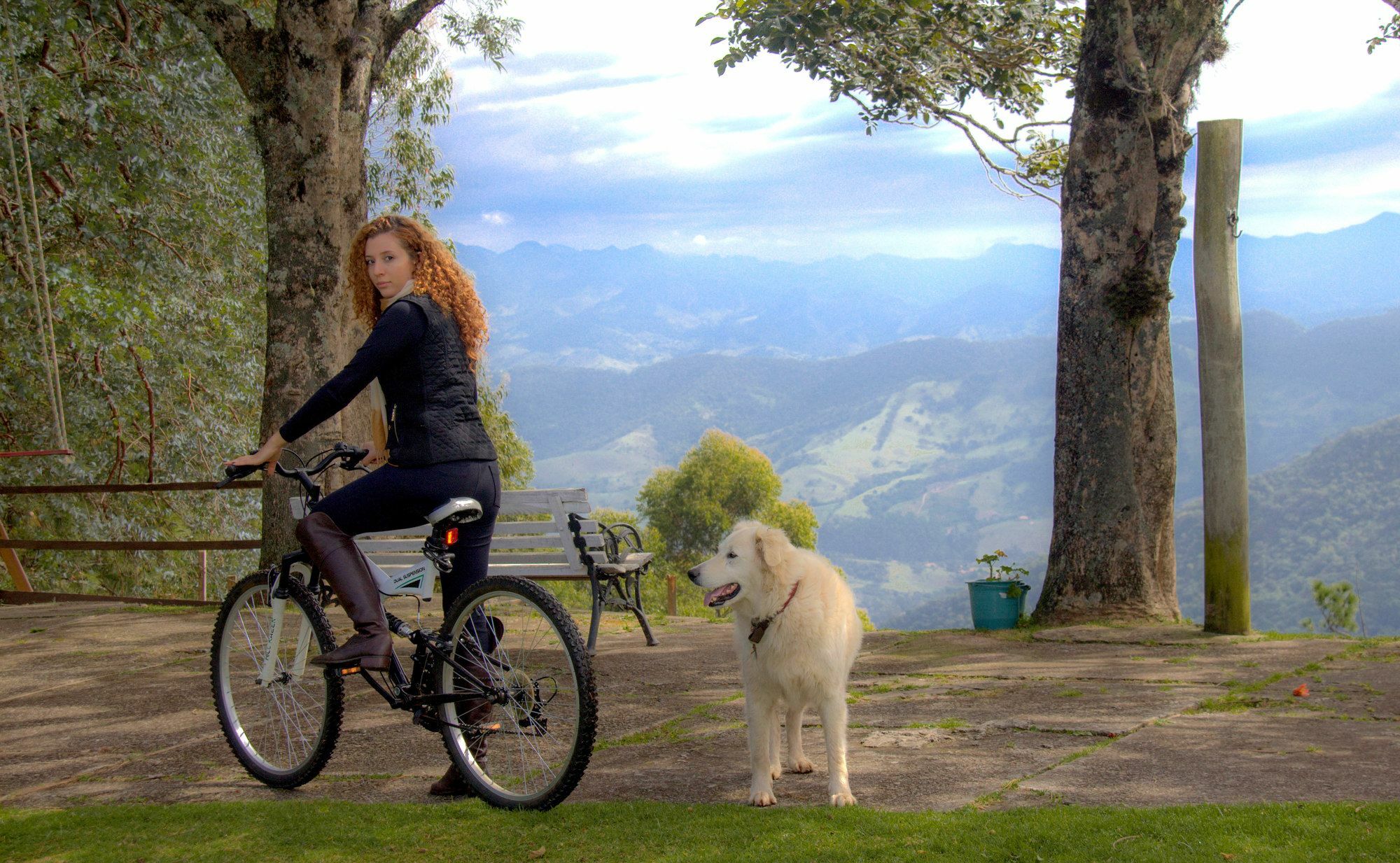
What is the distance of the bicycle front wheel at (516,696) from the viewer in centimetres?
404

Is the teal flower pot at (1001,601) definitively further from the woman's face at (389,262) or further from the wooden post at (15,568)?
the wooden post at (15,568)

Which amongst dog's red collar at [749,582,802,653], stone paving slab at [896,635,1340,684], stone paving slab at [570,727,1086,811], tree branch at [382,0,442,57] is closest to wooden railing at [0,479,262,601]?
tree branch at [382,0,442,57]

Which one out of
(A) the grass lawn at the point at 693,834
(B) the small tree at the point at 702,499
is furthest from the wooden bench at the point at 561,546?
(B) the small tree at the point at 702,499

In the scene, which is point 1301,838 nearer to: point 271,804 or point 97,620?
point 271,804

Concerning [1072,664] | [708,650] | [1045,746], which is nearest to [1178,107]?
[1072,664]

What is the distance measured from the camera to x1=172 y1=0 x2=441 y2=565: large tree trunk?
30.3ft

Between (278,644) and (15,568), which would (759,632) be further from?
(15,568)

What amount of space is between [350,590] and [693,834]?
1481 mm

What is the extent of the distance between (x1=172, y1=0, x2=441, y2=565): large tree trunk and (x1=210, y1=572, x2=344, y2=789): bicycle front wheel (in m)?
4.36

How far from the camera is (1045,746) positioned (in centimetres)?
511

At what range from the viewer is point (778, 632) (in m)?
4.58

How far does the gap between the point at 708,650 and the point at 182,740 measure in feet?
12.2

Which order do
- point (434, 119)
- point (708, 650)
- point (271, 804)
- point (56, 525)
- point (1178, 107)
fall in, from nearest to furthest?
point (271, 804), point (708, 650), point (1178, 107), point (56, 525), point (434, 119)

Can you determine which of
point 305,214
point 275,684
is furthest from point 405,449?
point 305,214
